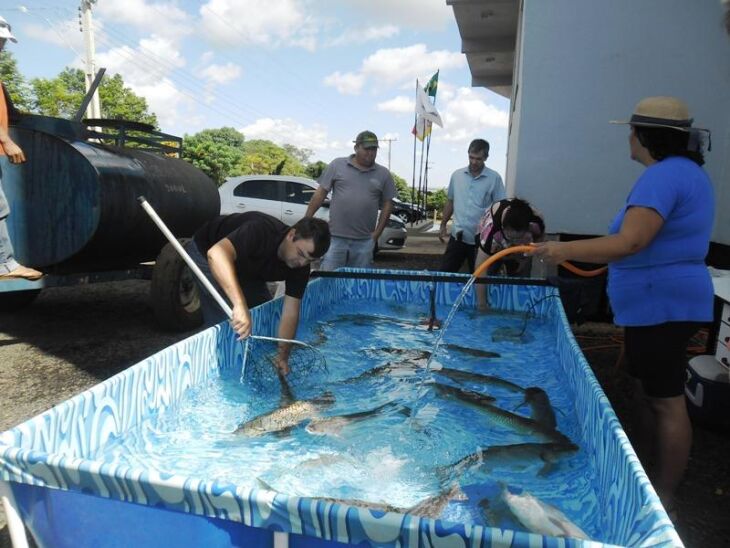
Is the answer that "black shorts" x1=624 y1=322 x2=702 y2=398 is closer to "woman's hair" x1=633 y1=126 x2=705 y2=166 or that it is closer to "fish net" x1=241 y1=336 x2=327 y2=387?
"woman's hair" x1=633 y1=126 x2=705 y2=166

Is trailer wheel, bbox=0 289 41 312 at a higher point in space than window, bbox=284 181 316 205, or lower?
lower

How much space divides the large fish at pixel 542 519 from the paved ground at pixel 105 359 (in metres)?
1.06

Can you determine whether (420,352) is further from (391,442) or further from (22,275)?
(22,275)

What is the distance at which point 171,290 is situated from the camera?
17.6 feet

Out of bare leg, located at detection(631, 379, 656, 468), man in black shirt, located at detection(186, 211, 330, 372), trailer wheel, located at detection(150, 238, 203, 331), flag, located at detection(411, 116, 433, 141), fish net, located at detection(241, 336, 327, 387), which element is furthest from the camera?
flag, located at detection(411, 116, 433, 141)

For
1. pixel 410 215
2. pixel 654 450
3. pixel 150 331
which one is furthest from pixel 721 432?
pixel 410 215

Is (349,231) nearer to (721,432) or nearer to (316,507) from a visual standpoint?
(721,432)

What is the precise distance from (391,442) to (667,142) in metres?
2.08

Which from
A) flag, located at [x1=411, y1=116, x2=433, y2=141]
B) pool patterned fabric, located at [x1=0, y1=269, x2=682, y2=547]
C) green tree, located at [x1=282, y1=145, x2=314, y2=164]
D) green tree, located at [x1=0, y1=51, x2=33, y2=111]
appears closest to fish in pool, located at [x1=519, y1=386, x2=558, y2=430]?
pool patterned fabric, located at [x1=0, y1=269, x2=682, y2=547]

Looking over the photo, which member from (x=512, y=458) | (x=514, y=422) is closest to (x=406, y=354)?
(x=514, y=422)

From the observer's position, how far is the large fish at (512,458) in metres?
2.72

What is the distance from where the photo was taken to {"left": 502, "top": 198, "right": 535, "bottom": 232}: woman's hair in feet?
14.6

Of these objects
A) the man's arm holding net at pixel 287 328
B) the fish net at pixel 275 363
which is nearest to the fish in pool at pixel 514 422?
the fish net at pixel 275 363

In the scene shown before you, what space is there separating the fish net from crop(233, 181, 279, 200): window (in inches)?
292
